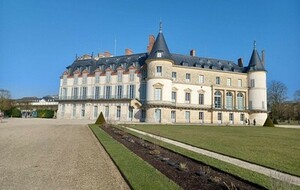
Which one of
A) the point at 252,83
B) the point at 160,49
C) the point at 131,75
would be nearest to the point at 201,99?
the point at 252,83

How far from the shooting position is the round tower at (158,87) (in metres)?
33.8

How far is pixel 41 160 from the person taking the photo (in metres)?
6.83

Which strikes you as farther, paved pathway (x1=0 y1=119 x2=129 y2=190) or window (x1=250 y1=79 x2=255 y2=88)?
window (x1=250 y1=79 x2=255 y2=88)

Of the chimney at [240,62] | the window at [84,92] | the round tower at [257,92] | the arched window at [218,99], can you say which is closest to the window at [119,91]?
the window at [84,92]

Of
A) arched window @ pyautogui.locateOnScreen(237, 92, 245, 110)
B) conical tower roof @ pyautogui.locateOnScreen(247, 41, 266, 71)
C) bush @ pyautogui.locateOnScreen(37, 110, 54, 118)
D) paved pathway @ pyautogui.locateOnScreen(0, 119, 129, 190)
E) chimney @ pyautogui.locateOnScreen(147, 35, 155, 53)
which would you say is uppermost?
chimney @ pyautogui.locateOnScreen(147, 35, 155, 53)

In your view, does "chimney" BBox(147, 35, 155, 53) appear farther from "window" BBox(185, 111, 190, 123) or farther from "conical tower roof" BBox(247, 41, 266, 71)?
"conical tower roof" BBox(247, 41, 266, 71)

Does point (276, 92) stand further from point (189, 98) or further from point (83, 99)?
point (83, 99)

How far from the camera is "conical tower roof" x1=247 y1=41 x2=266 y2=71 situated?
41000 mm

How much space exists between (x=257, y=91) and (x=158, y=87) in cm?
1739

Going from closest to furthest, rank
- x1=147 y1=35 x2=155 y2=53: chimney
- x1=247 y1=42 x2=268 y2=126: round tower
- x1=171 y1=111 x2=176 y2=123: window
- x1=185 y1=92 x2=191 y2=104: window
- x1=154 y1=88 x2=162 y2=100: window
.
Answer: x1=154 y1=88 x2=162 y2=100: window
x1=171 y1=111 x2=176 y2=123: window
x1=185 y1=92 x2=191 y2=104: window
x1=147 y1=35 x2=155 y2=53: chimney
x1=247 y1=42 x2=268 y2=126: round tower

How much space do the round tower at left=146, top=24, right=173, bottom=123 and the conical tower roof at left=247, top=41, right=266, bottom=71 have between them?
1553cm

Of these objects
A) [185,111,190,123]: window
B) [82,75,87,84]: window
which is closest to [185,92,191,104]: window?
[185,111,190,123]: window

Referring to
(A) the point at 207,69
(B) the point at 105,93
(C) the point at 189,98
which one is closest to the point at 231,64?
(A) the point at 207,69

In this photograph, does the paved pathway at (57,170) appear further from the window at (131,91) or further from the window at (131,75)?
the window at (131,75)
